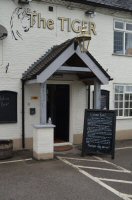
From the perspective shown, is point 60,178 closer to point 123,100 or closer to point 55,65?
point 55,65

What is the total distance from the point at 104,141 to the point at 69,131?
8.14 feet

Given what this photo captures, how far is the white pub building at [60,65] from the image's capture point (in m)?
10.6

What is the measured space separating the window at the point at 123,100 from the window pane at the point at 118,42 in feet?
5.39

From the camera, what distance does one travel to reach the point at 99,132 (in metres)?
10.5

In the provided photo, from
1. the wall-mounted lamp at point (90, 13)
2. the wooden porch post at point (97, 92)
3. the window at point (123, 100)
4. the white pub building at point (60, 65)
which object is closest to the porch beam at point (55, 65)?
the white pub building at point (60, 65)

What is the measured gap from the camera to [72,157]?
1039 centimetres

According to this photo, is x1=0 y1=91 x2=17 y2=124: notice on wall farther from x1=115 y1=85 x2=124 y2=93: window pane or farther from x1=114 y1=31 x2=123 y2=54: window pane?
x1=114 y1=31 x2=123 y2=54: window pane

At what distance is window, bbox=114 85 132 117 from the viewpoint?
1373 cm

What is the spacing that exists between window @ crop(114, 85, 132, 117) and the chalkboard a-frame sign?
3334 millimetres

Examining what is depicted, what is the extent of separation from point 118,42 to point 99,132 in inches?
203

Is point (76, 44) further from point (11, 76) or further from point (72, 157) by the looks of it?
point (72, 157)

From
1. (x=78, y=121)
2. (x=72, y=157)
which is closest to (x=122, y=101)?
(x=78, y=121)

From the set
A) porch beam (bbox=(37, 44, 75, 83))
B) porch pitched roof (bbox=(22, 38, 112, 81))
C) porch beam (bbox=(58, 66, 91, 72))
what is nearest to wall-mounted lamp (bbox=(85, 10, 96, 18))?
porch pitched roof (bbox=(22, 38, 112, 81))

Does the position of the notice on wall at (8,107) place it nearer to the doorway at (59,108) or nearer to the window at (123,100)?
the doorway at (59,108)
